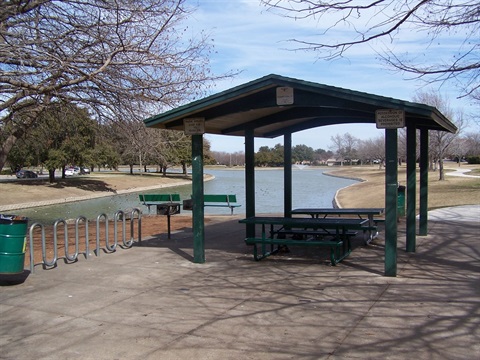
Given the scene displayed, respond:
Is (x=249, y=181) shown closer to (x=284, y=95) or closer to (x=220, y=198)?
(x=284, y=95)

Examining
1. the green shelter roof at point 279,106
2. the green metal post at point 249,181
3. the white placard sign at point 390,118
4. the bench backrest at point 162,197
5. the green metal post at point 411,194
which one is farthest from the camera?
the bench backrest at point 162,197

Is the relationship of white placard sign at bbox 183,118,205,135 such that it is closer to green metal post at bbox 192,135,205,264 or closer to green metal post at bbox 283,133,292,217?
green metal post at bbox 192,135,205,264

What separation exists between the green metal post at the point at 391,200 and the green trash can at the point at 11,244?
5.29m

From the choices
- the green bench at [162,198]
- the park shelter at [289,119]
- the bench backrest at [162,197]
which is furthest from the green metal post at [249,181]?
the bench backrest at [162,197]

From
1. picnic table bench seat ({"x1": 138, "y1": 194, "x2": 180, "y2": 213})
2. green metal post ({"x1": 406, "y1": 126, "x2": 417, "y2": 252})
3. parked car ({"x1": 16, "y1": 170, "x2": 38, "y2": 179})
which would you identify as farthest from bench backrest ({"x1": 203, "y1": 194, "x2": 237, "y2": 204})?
parked car ({"x1": 16, "y1": 170, "x2": 38, "y2": 179})

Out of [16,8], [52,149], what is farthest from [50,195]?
[16,8]

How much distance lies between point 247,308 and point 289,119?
4.88 metres

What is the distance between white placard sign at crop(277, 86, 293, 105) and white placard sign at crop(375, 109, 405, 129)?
136cm

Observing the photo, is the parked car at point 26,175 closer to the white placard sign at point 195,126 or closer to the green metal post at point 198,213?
the white placard sign at point 195,126

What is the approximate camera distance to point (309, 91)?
7.52m

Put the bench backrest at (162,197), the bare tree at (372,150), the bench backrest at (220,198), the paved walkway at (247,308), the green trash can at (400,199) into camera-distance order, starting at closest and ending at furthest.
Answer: the paved walkway at (247,308) → the green trash can at (400,199) → the bench backrest at (162,197) → the bench backrest at (220,198) → the bare tree at (372,150)

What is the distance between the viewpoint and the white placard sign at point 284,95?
7.63 meters

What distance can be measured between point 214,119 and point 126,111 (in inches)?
130

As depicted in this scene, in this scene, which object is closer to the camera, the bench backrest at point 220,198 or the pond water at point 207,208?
the bench backrest at point 220,198
